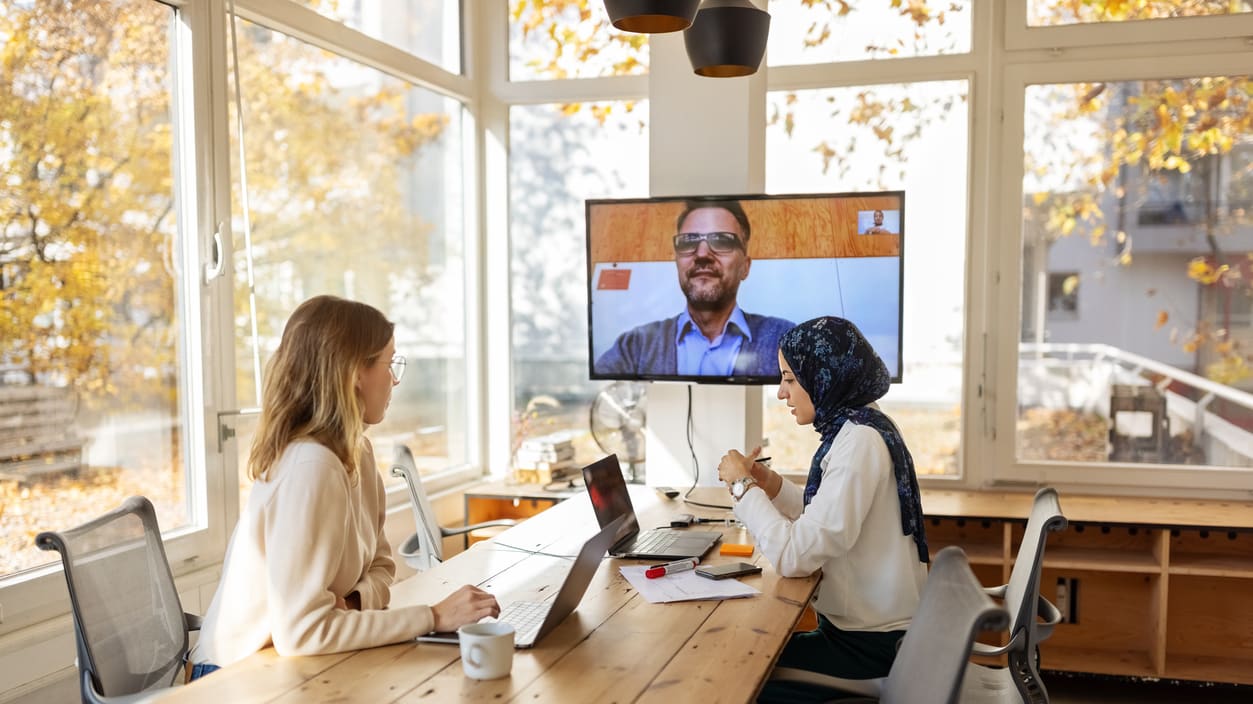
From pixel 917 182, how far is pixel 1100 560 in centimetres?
165

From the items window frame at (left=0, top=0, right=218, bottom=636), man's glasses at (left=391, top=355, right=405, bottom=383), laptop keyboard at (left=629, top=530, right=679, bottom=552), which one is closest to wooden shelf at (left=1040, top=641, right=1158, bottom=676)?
laptop keyboard at (left=629, top=530, right=679, bottom=552)

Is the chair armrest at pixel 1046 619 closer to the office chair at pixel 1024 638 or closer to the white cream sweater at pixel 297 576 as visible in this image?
the office chair at pixel 1024 638

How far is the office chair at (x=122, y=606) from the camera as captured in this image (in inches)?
81.9

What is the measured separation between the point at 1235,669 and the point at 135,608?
3.67m

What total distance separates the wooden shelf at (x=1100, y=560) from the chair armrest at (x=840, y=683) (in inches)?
78.0

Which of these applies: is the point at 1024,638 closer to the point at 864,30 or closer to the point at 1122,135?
the point at 1122,135

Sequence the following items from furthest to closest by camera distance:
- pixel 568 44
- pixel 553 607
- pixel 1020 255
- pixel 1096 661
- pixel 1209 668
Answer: pixel 568 44
pixel 1020 255
pixel 1096 661
pixel 1209 668
pixel 553 607

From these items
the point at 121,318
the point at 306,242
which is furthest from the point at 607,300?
the point at 121,318

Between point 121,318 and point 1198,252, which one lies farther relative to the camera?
point 1198,252

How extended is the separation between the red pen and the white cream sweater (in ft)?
2.26

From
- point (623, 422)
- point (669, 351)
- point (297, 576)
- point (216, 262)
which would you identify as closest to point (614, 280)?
point (669, 351)

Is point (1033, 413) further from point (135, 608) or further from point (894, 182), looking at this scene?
point (135, 608)

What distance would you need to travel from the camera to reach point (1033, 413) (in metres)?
4.45

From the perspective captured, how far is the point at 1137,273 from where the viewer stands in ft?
14.2
